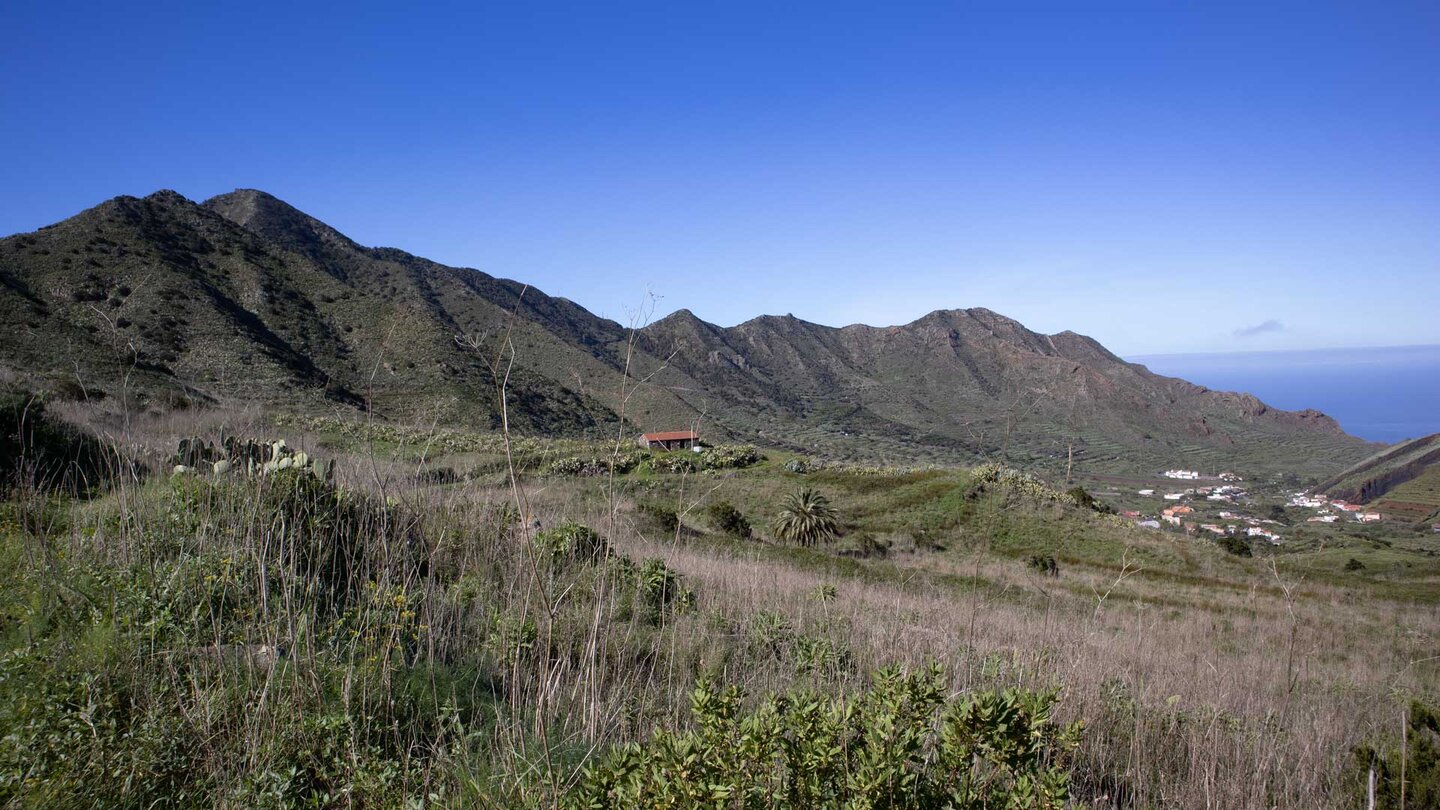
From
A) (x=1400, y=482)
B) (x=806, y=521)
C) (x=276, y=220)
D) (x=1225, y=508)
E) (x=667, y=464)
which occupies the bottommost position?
(x=1225, y=508)

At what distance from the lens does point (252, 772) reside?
2359 millimetres

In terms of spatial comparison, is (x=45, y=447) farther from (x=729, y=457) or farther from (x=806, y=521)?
(x=729, y=457)

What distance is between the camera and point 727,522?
20609mm

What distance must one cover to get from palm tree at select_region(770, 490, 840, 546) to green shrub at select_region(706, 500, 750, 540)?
5.17 ft

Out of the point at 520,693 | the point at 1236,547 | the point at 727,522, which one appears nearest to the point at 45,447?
the point at 520,693

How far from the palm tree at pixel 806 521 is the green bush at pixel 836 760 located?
64.4 ft

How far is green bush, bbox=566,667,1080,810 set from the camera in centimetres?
177

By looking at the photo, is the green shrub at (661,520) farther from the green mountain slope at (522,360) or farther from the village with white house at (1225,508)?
the village with white house at (1225,508)

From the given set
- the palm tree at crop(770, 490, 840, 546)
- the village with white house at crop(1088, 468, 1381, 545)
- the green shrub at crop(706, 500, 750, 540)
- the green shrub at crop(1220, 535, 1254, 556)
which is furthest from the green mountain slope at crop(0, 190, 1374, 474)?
the village with white house at crop(1088, 468, 1381, 545)

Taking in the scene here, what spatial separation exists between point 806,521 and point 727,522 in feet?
9.40

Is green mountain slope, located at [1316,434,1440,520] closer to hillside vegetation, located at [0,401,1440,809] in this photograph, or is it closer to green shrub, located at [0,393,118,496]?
hillside vegetation, located at [0,401,1440,809]

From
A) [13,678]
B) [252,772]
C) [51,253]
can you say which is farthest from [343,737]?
[51,253]

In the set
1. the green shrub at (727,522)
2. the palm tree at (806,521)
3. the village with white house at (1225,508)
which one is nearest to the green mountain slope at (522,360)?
the green shrub at (727,522)

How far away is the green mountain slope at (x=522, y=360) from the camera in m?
15.1
